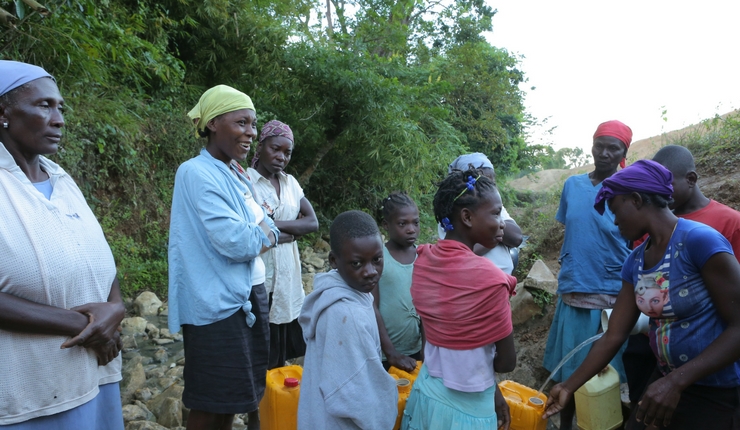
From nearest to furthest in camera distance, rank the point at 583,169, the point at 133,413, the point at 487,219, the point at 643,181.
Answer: the point at 643,181
the point at 487,219
the point at 133,413
the point at 583,169

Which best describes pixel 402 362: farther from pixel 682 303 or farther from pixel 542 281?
pixel 542 281

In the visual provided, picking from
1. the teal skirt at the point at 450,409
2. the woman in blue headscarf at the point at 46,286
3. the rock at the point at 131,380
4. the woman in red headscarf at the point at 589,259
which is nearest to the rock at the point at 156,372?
the rock at the point at 131,380

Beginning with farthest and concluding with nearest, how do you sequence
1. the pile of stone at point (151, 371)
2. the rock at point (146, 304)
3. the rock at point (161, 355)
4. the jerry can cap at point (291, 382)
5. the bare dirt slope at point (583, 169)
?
the bare dirt slope at point (583, 169), the rock at point (146, 304), the rock at point (161, 355), the pile of stone at point (151, 371), the jerry can cap at point (291, 382)

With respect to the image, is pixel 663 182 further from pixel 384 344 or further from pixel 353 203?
pixel 353 203

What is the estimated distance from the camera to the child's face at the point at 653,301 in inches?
74.7

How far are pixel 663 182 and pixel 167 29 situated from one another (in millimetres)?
7829

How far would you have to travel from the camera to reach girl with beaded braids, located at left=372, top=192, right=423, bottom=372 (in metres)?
2.80

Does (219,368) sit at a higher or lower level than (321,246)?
higher

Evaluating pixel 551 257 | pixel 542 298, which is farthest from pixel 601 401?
pixel 551 257

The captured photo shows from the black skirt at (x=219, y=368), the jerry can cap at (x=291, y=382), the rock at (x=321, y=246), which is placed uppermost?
the black skirt at (x=219, y=368)

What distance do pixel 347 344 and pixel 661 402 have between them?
1156 mm

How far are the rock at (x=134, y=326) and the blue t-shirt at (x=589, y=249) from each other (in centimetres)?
423

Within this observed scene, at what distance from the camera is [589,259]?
2906mm

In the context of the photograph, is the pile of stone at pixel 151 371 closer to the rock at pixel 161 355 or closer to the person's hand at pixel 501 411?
the rock at pixel 161 355
